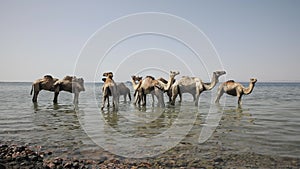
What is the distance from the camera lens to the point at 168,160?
19.3 feet

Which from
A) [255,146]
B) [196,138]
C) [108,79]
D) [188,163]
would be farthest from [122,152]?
[108,79]

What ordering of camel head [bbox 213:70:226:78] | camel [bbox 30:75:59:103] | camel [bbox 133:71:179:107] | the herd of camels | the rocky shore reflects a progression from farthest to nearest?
camel [bbox 30:75:59:103] < camel head [bbox 213:70:226:78] < the herd of camels < camel [bbox 133:71:179:107] < the rocky shore

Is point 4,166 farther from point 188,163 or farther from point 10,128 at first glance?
point 10,128

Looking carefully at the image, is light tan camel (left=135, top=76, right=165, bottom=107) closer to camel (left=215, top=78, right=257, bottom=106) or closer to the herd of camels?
the herd of camels

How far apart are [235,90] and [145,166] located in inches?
678

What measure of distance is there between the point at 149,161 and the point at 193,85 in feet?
49.1

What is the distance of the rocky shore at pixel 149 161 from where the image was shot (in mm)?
5414

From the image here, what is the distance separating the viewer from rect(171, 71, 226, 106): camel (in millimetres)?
19280

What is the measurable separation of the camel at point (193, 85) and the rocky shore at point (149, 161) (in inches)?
524

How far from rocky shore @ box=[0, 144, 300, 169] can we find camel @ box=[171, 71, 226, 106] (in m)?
13.3

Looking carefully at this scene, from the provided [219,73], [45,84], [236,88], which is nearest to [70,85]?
[45,84]

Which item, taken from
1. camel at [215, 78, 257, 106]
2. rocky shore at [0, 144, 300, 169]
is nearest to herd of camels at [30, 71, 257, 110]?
camel at [215, 78, 257, 106]

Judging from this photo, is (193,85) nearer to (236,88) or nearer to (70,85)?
(236,88)

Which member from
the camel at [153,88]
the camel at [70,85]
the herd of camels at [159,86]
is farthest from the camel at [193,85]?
the camel at [70,85]
